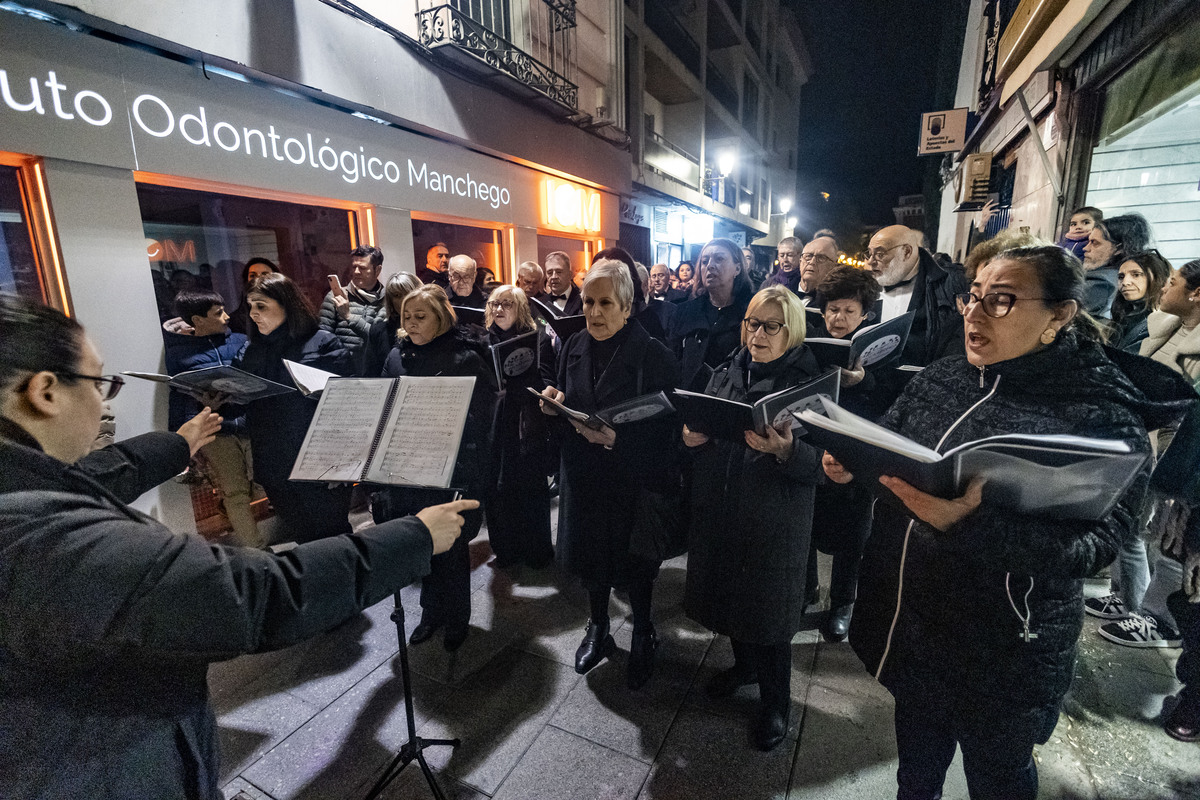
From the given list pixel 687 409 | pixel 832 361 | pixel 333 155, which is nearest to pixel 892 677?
pixel 687 409

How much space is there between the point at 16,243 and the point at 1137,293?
7575mm

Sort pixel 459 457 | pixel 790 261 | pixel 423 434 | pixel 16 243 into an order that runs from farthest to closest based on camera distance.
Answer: pixel 790 261, pixel 16 243, pixel 459 457, pixel 423 434

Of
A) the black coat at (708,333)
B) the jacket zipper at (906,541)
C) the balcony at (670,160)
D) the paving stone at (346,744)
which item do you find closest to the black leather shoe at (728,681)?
the jacket zipper at (906,541)

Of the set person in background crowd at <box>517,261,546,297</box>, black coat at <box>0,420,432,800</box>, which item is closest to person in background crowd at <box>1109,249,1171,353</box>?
black coat at <box>0,420,432,800</box>

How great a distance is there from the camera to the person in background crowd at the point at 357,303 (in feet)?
15.3

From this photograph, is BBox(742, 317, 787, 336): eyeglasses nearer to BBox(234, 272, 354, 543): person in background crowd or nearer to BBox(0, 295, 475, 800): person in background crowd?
BBox(0, 295, 475, 800): person in background crowd

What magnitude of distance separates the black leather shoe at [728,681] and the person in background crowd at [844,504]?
0.74 m

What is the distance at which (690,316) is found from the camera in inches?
172

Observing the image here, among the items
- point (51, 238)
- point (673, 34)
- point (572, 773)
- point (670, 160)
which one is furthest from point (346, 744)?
point (673, 34)

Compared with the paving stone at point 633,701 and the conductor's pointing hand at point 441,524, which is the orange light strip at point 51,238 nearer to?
the conductor's pointing hand at point 441,524

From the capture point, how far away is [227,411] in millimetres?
3803

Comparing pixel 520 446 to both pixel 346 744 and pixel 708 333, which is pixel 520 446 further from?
pixel 346 744

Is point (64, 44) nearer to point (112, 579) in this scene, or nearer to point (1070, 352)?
point (112, 579)

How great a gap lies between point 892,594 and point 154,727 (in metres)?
2.11
